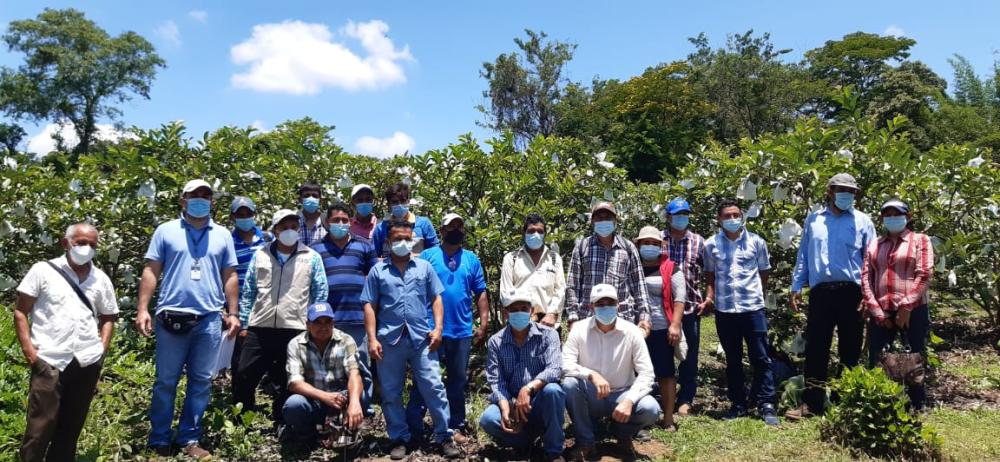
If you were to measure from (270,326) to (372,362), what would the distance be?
2.83 feet

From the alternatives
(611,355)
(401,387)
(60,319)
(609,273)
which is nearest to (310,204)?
(401,387)

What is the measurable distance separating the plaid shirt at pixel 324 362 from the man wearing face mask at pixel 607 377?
1.46m

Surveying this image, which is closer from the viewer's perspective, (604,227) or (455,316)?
(455,316)

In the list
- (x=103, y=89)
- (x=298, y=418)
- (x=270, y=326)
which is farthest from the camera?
(x=103, y=89)

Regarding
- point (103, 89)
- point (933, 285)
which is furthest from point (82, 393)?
point (103, 89)

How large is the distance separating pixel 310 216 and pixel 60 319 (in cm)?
212

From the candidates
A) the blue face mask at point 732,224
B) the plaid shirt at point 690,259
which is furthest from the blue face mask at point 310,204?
the blue face mask at point 732,224

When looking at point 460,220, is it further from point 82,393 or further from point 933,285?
point 933,285

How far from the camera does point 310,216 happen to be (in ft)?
17.9

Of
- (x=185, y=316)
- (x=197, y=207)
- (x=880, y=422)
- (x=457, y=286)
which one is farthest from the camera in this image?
(x=457, y=286)

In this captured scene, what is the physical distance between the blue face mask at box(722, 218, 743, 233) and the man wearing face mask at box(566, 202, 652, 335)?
741 mm

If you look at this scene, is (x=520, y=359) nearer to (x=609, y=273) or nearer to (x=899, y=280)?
(x=609, y=273)

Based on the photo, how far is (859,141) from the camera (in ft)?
19.9

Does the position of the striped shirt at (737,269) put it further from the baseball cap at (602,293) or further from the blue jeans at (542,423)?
the blue jeans at (542,423)
